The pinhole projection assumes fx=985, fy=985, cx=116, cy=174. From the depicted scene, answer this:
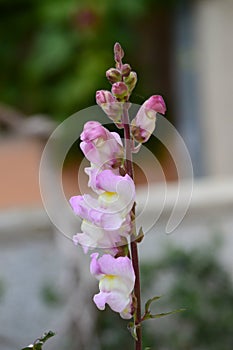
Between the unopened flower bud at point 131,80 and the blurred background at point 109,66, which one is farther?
the blurred background at point 109,66

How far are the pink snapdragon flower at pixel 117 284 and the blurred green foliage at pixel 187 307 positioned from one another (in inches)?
72.9

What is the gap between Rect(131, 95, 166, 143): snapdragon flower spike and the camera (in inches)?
39.7

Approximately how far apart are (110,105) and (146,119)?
6 centimetres

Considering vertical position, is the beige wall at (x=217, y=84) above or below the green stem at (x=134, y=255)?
above

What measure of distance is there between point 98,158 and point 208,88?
4.84m

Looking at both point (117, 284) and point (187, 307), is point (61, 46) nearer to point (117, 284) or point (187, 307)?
point (187, 307)

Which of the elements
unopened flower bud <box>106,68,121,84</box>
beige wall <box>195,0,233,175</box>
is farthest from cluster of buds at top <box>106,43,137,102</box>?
beige wall <box>195,0,233,175</box>

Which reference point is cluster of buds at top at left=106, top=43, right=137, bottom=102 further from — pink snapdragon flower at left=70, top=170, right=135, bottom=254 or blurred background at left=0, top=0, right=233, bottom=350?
blurred background at left=0, top=0, right=233, bottom=350

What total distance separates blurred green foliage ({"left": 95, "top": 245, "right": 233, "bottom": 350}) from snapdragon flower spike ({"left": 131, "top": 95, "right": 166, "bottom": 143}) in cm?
185

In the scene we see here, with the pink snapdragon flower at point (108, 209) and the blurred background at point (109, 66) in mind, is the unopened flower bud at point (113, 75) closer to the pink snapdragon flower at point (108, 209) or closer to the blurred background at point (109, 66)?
the pink snapdragon flower at point (108, 209)

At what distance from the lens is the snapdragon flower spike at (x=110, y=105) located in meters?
0.98

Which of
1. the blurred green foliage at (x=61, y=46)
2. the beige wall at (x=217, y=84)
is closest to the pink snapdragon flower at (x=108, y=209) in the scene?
the blurred green foliage at (x=61, y=46)

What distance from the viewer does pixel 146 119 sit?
1.02m

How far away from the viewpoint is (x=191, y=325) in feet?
9.63
